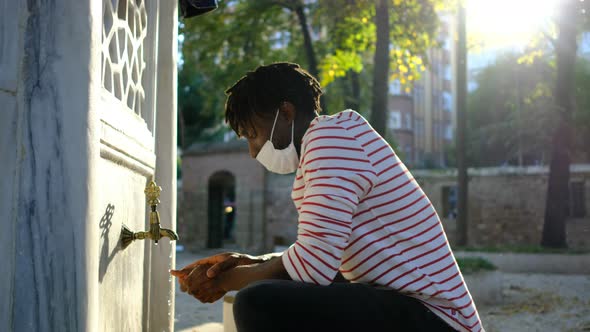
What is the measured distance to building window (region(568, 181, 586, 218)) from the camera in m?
18.7

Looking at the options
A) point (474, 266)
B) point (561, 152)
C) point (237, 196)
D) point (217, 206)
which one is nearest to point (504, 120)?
point (217, 206)

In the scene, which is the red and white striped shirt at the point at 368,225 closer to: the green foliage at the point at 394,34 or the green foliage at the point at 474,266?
the green foliage at the point at 474,266

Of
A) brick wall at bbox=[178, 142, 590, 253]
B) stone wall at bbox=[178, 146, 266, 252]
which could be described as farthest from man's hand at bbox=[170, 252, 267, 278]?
stone wall at bbox=[178, 146, 266, 252]

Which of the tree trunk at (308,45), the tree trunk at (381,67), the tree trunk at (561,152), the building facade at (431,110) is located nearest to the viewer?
the tree trunk at (381,67)

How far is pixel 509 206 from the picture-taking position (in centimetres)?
1906

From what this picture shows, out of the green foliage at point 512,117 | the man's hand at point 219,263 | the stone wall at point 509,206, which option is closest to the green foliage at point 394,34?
the stone wall at point 509,206

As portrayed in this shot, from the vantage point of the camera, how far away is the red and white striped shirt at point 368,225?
1.84 metres

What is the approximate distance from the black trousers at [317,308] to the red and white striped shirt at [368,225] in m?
0.05

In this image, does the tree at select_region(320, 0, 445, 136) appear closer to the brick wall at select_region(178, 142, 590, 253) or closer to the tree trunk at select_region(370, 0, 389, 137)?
the tree trunk at select_region(370, 0, 389, 137)

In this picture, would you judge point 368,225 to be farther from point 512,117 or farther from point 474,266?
point 512,117

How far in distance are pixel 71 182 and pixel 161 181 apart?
175cm

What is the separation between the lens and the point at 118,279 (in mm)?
2363

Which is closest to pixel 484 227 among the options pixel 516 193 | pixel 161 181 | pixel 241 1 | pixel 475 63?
pixel 516 193

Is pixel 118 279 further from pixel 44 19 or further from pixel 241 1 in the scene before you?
pixel 241 1
